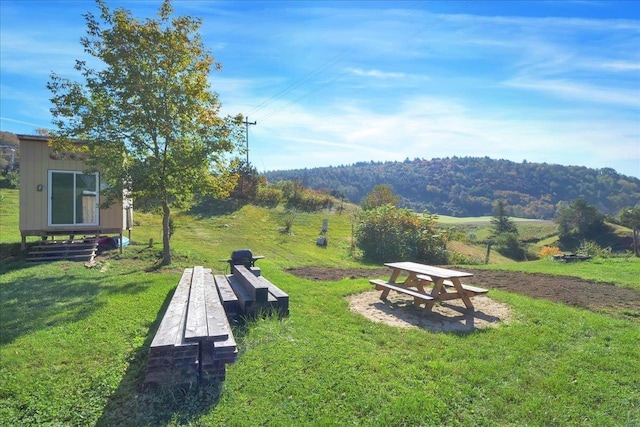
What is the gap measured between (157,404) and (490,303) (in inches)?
232

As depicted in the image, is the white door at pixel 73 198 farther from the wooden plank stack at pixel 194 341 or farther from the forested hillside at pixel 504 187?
the forested hillside at pixel 504 187

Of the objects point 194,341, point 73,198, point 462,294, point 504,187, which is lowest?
point 462,294

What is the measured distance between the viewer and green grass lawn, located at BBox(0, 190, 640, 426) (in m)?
3.26

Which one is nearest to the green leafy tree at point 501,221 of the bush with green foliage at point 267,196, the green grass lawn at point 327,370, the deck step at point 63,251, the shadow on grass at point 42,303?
the bush with green foliage at point 267,196

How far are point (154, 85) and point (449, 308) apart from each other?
28.6 feet

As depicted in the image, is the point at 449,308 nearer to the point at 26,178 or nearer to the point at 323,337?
the point at 323,337

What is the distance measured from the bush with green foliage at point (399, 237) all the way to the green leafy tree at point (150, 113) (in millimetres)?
7961

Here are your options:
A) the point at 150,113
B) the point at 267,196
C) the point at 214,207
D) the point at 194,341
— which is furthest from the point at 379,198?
the point at 194,341

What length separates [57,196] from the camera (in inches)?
459

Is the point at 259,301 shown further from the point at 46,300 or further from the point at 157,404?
the point at 46,300

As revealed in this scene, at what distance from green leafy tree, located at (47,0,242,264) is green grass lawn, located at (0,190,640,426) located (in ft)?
12.8

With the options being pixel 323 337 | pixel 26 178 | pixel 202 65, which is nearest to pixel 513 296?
pixel 323 337

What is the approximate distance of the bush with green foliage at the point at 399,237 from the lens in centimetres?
1595

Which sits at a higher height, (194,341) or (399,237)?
(194,341)
